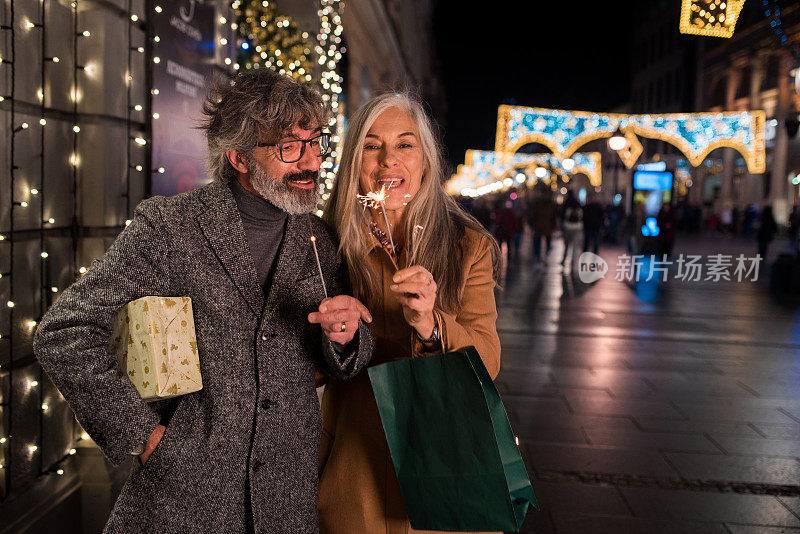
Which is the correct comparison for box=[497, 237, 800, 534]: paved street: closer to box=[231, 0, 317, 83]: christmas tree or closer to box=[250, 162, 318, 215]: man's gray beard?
box=[250, 162, 318, 215]: man's gray beard

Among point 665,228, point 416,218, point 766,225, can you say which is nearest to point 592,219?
point 665,228

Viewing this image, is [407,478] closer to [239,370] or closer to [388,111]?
[239,370]

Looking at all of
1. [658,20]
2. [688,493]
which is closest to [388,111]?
[688,493]

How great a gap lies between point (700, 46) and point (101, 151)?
1494 inches

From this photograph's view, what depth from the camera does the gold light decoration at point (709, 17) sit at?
518cm

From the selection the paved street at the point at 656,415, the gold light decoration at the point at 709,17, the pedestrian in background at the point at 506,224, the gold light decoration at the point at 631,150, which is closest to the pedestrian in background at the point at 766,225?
the gold light decoration at the point at 631,150

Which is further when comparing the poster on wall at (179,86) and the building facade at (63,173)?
the poster on wall at (179,86)

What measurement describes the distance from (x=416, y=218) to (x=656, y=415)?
4.12 m

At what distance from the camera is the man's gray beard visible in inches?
78.8

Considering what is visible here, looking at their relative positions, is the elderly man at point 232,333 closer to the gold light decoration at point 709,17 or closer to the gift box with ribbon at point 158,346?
the gift box with ribbon at point 158,346

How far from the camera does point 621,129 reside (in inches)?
767

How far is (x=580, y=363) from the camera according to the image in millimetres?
7254

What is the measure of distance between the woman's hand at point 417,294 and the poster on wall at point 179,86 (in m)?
2.68

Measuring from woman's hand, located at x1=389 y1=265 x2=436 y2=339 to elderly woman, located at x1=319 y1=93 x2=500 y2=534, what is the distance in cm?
22
